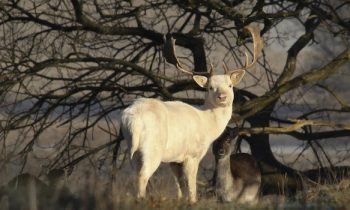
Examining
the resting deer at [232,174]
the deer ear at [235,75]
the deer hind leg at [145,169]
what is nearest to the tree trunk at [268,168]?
the resting deer at [232,174]

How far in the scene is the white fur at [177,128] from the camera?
1034 cm

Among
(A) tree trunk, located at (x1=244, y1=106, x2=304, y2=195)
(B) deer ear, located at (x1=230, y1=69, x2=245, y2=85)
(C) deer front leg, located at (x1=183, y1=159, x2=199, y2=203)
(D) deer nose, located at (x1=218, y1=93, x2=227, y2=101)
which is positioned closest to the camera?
(C) deer front leg, located at (x1=183, y1=159, x2=199, y2=203)

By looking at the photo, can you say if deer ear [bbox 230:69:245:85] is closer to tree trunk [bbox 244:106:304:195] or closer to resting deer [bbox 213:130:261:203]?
resting deer [bbox 213:130:261:203]

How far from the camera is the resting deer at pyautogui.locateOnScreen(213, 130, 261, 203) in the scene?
13844mm

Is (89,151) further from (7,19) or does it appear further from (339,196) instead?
(339,196)

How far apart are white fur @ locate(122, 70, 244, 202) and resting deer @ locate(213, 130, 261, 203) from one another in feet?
6.02

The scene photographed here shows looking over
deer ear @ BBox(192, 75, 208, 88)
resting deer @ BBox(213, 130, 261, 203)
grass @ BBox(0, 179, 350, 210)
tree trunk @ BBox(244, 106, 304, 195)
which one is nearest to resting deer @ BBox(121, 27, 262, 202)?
deer ear @ BBox(192, 75, 208, 88)

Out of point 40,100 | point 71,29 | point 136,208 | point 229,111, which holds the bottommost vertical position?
point 136,208

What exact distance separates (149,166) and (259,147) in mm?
6310

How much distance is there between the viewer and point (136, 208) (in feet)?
28.5

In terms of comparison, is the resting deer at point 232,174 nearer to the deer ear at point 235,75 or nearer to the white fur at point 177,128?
the white fur at point 177,128

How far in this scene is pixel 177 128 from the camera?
11.0 m

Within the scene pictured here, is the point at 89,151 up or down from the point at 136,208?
up

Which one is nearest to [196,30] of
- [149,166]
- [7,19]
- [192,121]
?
[7,19]
